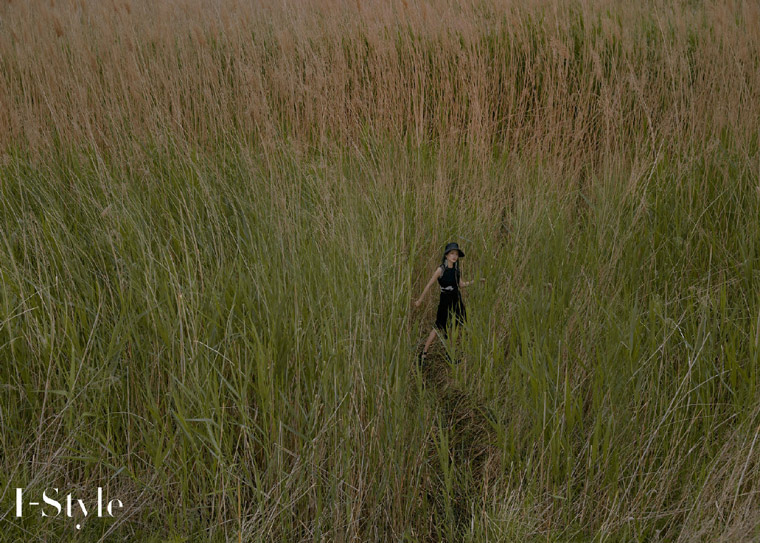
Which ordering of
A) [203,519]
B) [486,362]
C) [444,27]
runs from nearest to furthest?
[203,519] < [486,362] < [444,27]

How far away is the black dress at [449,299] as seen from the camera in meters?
1.91

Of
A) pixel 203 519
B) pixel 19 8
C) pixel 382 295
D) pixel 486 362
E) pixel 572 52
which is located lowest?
pixel 203 519

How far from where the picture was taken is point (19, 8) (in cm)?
554

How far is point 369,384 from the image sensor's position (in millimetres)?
1540

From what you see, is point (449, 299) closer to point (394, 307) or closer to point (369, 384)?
point (394, 307)

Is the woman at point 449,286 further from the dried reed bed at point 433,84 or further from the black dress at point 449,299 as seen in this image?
the dried reed bed at point 433,84

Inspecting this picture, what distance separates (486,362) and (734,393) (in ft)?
2.15

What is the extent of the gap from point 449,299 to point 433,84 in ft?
6.58

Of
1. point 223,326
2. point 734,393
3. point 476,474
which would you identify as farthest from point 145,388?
point 734,393

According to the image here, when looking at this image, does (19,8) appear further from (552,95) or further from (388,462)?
(388,462)

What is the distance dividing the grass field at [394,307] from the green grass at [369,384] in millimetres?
13

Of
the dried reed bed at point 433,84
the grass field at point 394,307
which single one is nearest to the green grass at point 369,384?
the grass field at point 394,307

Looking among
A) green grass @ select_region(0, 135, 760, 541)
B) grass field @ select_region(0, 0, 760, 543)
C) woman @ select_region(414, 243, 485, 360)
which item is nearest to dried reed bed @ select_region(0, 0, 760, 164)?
grass field @ select_region(0, 0, 760, 543)

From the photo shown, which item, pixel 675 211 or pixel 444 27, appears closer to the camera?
pixel 675 211
